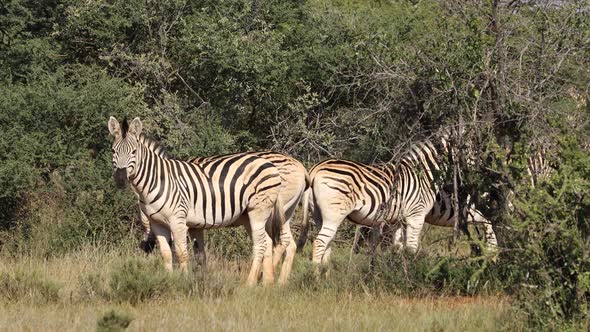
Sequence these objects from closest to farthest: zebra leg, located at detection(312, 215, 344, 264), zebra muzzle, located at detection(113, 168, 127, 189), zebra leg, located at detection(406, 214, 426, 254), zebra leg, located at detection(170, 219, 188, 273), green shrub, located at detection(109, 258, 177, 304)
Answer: green shrub, located at detection(109, 258, 177, 304)
zebra muzzle, located at detection(113, 168, 127, 189)
zebra leg, located at detection(170, 219, 188, 273)
zebra leg, located at detection(312, 215, 344, 264)
zebra leg, located at detection(406, 214, 426, 254)

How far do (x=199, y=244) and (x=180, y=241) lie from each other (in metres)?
1.19

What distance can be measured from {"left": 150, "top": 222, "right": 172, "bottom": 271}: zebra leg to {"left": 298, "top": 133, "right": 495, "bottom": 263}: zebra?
188 cm

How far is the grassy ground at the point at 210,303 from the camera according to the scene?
938cm

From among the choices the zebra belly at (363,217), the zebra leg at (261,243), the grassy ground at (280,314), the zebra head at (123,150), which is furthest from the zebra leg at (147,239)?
the grassy ground at (280,314)

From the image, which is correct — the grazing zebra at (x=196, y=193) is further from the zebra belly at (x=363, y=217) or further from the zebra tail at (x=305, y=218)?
the zebra belly at (x=363, y=217)

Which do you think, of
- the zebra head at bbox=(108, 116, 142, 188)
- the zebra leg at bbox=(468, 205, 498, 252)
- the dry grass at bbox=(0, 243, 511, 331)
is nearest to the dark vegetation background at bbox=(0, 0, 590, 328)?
the zebra leg at bbox=(468, 205, 498, 252)

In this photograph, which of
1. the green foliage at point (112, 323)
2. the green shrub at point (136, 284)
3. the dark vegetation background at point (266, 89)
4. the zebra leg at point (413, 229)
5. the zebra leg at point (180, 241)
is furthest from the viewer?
the zebra leg at point (413, 229)

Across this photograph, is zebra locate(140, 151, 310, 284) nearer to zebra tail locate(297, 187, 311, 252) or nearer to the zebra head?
zebra tail locate(297, 187, 311, 252)

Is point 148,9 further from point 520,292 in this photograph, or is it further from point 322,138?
point 520,292

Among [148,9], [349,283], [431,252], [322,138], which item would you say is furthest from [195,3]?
[349,283]

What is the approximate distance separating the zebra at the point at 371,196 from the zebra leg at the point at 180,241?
5.67 ft

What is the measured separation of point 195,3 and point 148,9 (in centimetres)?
89

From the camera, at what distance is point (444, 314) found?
9930 millimetres

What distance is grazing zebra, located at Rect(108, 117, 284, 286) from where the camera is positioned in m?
12.6
